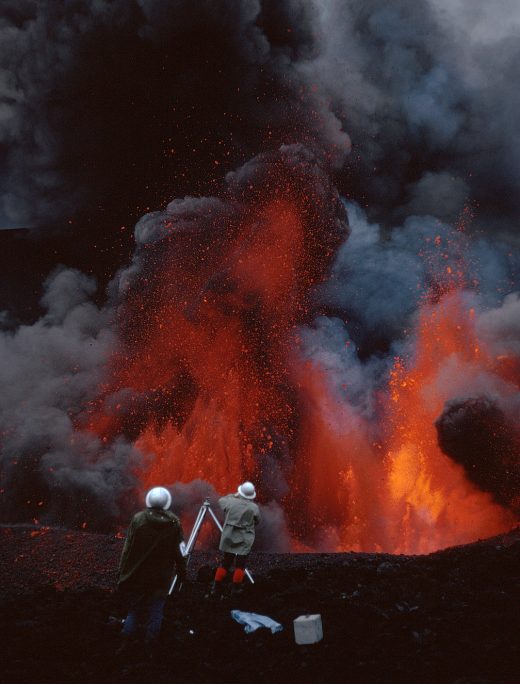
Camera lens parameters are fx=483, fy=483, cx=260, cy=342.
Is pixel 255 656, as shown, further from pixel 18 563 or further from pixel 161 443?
pixel 161 443

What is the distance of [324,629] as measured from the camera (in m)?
6.70

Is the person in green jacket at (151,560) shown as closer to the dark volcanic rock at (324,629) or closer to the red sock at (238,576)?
the dark volcanic rock at (324,629)

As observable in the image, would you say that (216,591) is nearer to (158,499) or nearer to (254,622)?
(254,622)

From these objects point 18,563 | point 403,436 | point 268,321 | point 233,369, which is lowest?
point 18,563

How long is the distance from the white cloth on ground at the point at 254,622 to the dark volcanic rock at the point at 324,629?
112mm

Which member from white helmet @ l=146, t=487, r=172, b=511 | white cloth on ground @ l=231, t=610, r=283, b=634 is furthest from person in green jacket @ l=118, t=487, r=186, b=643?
white cloth on ground @ l=231, t=610, r=283, b=634

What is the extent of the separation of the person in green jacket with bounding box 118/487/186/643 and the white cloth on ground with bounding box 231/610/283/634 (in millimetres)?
1491

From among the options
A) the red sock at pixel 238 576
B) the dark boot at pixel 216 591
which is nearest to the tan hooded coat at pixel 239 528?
the red sock at pixel 238 576

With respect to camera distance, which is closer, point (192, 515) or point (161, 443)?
point (192, 515)

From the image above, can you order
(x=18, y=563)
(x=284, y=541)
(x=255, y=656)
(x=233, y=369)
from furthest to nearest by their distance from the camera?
(x=233, y=369)
(x=284, y=541)
(x=18, y=563)
(x=255, y=656)

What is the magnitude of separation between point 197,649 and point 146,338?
26.4 meters

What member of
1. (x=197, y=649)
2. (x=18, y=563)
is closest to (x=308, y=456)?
(x=18, y=563)

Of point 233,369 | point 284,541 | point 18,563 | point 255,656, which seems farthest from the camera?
point 233,369

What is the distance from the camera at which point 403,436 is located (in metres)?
34.4
